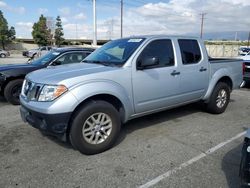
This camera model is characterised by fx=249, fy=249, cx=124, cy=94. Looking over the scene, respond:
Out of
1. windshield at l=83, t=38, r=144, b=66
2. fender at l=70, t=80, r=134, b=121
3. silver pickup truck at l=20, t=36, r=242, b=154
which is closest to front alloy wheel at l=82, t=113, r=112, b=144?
silver pickup truck at l=20, t=36, r=242, b=154

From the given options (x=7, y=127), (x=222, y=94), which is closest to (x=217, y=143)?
(x=222, y=94)

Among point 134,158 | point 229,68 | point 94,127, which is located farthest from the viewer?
point 229,68

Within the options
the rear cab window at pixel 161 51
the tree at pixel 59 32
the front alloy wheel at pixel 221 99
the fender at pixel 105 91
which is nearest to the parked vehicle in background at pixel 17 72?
the rear cab window at pixel 161 51

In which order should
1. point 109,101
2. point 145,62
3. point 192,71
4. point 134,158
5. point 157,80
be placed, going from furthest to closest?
point 192,71 < point 157,80 < point 145,62 < point 109,101 < point 134,158

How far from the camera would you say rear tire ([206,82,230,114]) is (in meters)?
5.77

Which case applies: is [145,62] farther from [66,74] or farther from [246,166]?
[246,166]

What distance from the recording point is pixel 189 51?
205 inches

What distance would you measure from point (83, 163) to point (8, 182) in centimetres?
98

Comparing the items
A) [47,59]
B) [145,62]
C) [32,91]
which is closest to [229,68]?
[145,62]

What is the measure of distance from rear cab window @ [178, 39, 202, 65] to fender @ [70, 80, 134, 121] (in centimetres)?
159

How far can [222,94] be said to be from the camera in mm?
5984

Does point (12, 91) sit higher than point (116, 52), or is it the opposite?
point (116, 52)

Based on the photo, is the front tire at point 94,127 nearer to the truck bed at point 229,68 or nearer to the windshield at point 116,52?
the windshield at point 116,52

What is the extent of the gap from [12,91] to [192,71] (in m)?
4.94
